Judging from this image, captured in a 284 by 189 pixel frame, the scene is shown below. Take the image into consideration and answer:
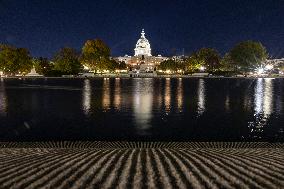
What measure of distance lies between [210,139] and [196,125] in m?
7.15

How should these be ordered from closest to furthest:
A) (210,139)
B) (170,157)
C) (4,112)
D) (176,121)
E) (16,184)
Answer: (16,184) → (170,157) → (210,139) → (176,121) → (4,112)

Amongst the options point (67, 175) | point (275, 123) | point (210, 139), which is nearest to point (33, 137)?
point (210, 139)

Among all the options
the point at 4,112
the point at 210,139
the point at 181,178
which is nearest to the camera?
the point at 181,178

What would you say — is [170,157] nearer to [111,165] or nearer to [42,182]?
[111,165]

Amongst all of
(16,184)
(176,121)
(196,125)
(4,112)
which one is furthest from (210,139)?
(4,112)

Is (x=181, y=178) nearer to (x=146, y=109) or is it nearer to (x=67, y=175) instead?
(x=67, y=175)

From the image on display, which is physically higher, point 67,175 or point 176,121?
point 67,175

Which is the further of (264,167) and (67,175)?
(264,167)

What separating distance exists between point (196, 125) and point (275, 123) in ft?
26.9

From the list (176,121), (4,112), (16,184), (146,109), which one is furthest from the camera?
(146,109)

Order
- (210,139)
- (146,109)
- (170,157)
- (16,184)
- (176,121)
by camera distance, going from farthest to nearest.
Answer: (146,109)
(176,121)
(210,139)
(170,157)
(16,184)

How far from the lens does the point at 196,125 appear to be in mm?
37344

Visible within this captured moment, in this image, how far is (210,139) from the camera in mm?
30219

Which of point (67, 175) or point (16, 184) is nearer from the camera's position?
point (16, 184)
